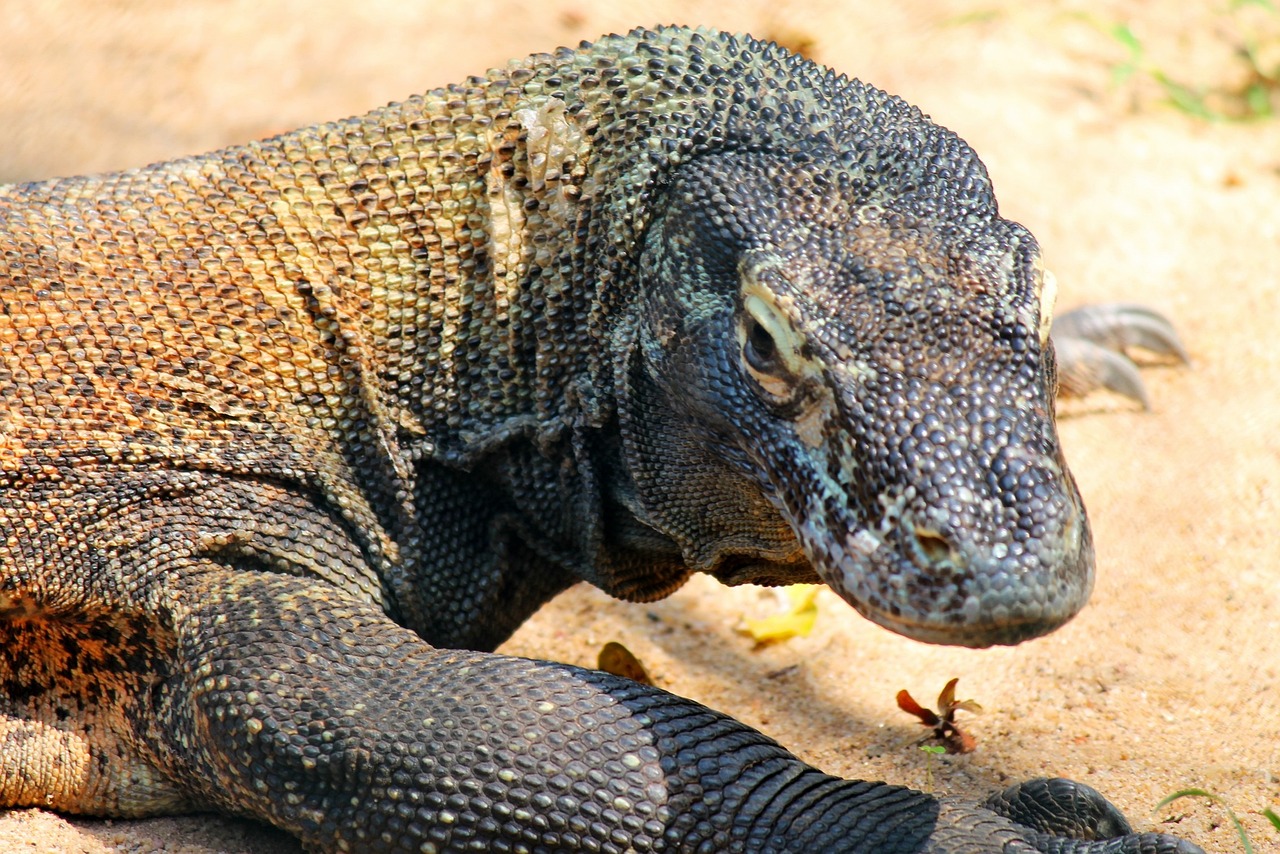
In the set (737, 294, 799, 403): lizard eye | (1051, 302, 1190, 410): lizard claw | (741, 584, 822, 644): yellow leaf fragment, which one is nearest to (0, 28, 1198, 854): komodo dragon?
(737, 294, 799, 403): lizard eye

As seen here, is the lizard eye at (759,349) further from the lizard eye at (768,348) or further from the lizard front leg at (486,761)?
the lizard front leg at (486,761)

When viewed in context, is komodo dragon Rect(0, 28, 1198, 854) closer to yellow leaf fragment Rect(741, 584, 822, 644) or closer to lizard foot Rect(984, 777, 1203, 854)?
lizard foot Rect(984, 777, 1203, 854)

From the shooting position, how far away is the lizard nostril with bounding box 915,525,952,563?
2580 millimetres

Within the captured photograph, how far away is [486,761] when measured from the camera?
304 cm

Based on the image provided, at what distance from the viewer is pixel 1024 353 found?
9.39 feet

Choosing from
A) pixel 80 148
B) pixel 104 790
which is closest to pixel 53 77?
pixel 80 148

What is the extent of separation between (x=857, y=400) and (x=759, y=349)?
0.34m

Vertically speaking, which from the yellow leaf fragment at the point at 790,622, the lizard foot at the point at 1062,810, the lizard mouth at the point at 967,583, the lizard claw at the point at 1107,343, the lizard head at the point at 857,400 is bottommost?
the lizard foot at the point at 1062,810

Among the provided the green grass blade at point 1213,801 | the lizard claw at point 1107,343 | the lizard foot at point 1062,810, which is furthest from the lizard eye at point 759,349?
the lizard claw at point 1107,343

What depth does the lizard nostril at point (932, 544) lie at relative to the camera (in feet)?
8.46

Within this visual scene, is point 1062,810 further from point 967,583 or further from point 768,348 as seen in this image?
point 768,348

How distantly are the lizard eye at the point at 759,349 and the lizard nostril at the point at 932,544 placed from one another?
563 mm

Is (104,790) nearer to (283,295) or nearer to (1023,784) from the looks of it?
(283,295)

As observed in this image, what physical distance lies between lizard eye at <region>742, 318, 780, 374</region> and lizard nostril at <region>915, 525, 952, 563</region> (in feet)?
1.85
